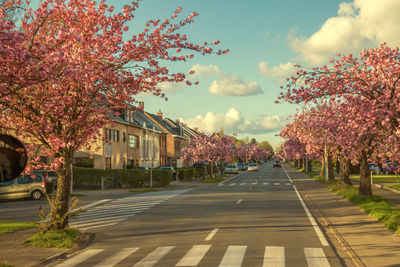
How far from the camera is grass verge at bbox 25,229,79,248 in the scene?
11.5 metres

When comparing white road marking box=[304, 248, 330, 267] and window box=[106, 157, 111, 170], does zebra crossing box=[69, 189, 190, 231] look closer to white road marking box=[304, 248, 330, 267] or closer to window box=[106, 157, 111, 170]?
white road marking box=[304, 248, 330, 267]

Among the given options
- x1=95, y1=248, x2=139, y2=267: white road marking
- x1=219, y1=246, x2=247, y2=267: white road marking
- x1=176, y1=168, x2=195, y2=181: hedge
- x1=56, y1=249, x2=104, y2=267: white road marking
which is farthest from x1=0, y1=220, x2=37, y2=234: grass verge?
x1=176, y1=168, x2=195, y2=181: hedge

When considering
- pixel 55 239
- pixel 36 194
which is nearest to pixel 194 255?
pixel 55 239

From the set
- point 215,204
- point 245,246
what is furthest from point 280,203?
point 245,246

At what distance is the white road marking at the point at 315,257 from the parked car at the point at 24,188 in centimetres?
1861

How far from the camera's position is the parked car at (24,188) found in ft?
82.3

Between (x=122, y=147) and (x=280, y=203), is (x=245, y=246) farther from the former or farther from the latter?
(x=122, y=147)

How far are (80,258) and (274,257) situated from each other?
4.19 meters

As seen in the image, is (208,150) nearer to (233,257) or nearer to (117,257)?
(117,257)

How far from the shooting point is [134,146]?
55219mm

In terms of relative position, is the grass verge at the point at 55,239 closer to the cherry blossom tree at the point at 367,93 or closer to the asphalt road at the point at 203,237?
the asphalt road at the point at 203,237

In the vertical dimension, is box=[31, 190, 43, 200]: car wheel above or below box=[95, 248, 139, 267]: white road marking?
above

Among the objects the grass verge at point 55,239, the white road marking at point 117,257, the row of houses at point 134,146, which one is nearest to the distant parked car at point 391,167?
the white road marking at point 117,257

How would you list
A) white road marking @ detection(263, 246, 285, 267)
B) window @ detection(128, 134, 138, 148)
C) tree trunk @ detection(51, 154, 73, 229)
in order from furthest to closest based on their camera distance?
1. window @ detection(128, 134, 138, 148)
2. tree trunk @ detection(51, 154, 73, 229)
3. white road marking @ detection(263, 246, 285, 267)
